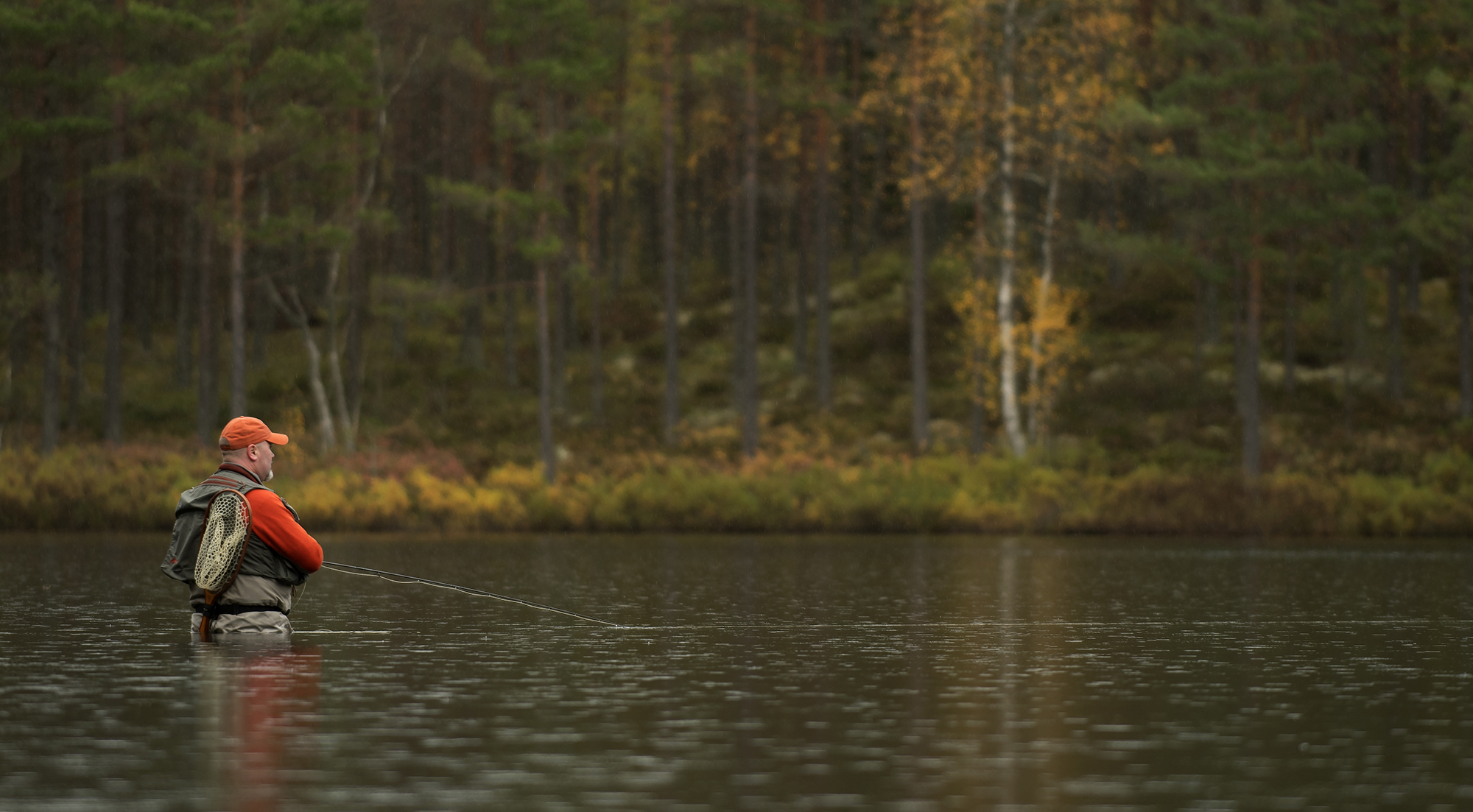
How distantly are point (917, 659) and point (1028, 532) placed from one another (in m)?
26.5

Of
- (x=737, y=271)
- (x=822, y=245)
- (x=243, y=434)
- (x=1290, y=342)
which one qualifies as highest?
(x=822, y=245)

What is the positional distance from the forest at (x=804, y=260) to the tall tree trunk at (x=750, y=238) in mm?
162

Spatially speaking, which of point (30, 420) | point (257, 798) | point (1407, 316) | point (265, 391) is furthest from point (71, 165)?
point (257, 798)

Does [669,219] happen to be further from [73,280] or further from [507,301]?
[73,280]

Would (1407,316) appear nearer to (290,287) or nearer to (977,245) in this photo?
(977,245)

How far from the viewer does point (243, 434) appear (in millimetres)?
15391

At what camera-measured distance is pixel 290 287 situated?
51.8 meters

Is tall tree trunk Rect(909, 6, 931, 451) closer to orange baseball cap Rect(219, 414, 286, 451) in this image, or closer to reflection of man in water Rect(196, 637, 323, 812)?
reflection of man in water Rect(196, 637, 323, 812)

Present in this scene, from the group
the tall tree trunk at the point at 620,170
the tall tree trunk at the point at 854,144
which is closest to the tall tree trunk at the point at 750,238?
the tall tree trunk at the point at 854,144

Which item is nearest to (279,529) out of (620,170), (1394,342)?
(1394,342)

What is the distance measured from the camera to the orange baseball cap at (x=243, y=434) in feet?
50.4

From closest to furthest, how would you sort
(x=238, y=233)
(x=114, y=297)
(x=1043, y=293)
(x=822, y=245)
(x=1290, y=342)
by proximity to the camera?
1. (x=238, y=233)
2. (x=1043, y=293)
3. (x=114, y=297)
4. (x=1290, y=342)
5. (x=822, y=245)

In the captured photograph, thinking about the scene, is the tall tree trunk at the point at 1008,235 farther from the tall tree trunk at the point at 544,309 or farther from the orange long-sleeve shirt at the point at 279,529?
the orange long-sleeve shirt at the point at 279,529

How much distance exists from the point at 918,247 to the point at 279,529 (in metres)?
33.6
